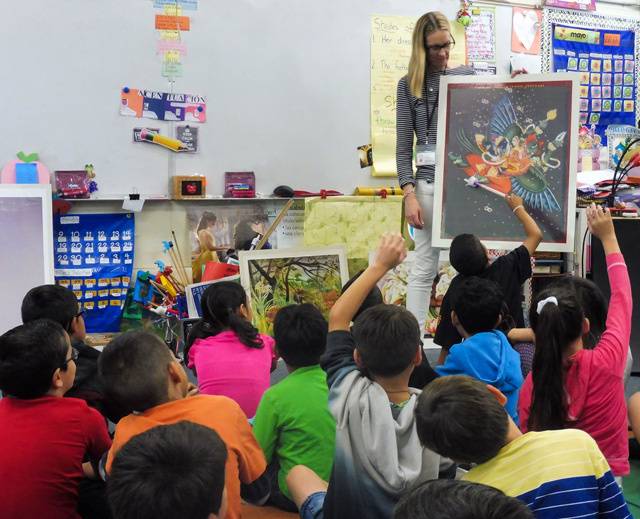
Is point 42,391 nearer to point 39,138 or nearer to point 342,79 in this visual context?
point 39,138

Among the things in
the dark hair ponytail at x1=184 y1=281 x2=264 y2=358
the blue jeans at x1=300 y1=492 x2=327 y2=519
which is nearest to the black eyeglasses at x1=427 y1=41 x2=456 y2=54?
the dark hair ponytail at x1=184 y1=281 x2=264 y2=358

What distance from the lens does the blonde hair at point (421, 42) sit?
2.89 meters

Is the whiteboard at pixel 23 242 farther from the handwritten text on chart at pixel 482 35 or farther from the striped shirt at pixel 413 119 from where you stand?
the handwritten text on chart at pixel 482 35

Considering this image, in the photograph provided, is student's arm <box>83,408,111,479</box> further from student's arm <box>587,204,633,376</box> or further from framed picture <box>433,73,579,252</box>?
framed picture <box>433,73,579,252</box>

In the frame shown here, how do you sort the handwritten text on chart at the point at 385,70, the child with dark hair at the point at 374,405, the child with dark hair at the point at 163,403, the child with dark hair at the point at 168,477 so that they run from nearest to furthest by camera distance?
the child with dark hair at the point at 168,477 < the child with dark hair at the point at 374,405 < the child with dark hair at the point at 163,403 < the handwritten text on chart at the point at 385,70

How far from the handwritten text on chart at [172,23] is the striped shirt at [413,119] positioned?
180 centimetres

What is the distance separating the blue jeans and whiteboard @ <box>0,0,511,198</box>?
3039 mm

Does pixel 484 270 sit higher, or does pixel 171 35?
pixel 171 35

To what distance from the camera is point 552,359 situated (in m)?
1.70

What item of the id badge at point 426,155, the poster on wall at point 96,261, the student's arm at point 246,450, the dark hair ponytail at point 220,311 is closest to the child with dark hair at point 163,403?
the student's arm at point 246,450

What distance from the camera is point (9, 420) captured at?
1522 mm

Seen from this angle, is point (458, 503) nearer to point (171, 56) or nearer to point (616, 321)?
point (616, 321)

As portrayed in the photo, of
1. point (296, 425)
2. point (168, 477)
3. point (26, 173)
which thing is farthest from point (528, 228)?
point (26, 173)

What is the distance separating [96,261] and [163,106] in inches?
42.9
